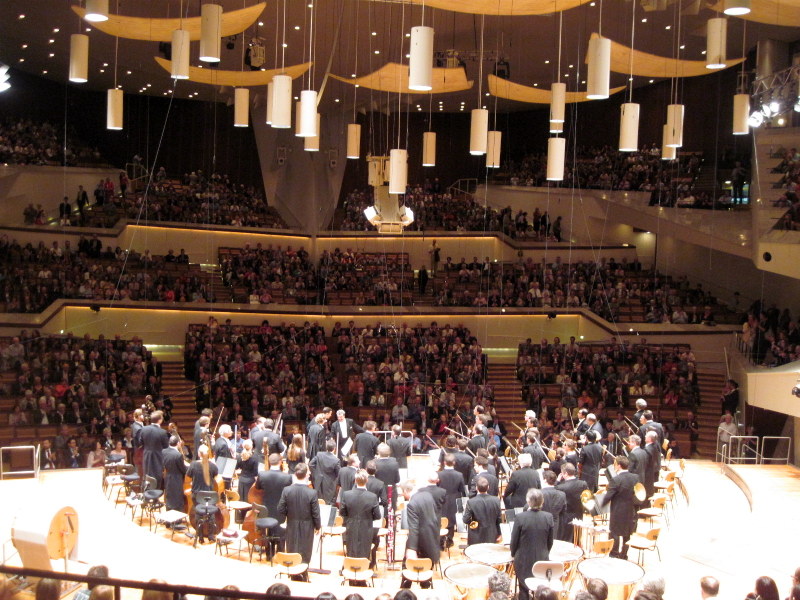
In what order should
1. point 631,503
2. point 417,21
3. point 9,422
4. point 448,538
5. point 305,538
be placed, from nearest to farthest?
point 305,538, point 631,503, point 448,538, point 9,422, point 417,21

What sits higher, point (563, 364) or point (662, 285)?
point (662, 285)

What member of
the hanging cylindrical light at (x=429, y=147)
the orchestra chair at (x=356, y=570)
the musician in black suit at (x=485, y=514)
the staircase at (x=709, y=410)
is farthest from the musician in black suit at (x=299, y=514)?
the staircase at (x=709, y=410)

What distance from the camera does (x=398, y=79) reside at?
15.5m

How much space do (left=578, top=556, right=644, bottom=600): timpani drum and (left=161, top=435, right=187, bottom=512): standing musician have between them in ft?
16.7

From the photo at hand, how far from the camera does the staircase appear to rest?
704 inches

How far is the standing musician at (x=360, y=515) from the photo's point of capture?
8.64 m

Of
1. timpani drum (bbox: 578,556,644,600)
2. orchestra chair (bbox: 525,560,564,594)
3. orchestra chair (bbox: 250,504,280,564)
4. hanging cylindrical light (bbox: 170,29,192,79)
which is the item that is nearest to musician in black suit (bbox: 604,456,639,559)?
timpani drum (bbox: 578,556,644,600)

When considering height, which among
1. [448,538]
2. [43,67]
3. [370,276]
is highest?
[43,67]

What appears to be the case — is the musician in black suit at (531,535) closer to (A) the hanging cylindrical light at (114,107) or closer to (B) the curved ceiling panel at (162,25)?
(B) the curved ceiling panel at (162,25)

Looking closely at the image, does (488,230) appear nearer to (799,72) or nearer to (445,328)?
(445,328)

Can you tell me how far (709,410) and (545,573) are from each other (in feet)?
43.5

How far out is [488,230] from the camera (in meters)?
26.8

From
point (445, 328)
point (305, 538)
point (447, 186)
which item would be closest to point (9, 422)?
point (305, 538)

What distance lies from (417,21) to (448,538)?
1290 centimetres
